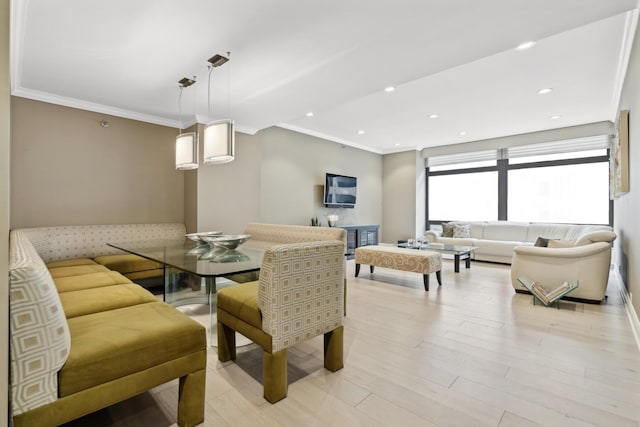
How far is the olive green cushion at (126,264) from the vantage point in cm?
336

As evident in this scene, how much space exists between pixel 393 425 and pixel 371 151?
6.80m

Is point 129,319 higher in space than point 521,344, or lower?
higher

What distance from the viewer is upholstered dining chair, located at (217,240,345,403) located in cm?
155

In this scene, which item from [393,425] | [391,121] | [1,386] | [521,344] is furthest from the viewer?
[391,121]

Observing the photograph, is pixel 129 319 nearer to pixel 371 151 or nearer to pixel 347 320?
pixel 347 320

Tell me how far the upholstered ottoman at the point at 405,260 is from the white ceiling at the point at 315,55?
2035 mm

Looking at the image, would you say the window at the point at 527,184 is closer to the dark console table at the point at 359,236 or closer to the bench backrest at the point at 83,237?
the dark console table at the point at 359,236

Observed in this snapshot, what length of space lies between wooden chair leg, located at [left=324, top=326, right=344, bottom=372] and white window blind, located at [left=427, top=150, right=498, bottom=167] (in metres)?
6.36

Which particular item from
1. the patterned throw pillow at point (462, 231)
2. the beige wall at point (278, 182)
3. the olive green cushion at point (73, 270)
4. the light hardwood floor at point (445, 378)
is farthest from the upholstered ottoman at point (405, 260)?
the olive green cushion at point (73, 270)

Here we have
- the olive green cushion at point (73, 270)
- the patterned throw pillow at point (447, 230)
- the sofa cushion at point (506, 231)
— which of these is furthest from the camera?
the patterned throw pillow at point (447, 230)

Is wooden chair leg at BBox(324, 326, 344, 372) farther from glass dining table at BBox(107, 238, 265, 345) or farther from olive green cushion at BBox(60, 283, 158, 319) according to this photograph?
olive green cushion at BBox(60, 283, 158, 319)

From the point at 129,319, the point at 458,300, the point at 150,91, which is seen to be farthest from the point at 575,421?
the point at 150,91

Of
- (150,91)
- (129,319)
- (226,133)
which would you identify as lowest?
(129,319)

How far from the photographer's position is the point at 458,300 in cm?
340
